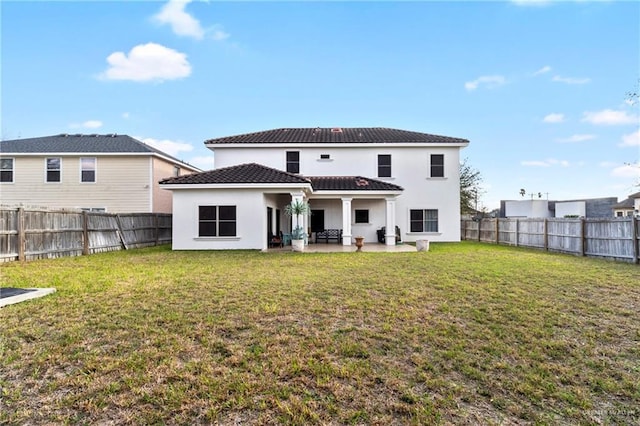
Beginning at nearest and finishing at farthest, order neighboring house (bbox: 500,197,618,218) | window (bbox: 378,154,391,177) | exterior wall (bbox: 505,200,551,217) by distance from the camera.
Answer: window (bbox: 378,154,391,177) → neighboring house (bbox: 500,197,618,218) → exterior wall (bbox: 505,200,551,217)

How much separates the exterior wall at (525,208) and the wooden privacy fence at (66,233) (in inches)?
1310

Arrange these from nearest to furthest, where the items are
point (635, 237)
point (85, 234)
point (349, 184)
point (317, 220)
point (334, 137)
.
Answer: point (635, 237) → point (85, 234) → point (349, 184) → point (317, 220) → point (334, 137)

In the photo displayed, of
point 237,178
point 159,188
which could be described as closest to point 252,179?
point 237,178

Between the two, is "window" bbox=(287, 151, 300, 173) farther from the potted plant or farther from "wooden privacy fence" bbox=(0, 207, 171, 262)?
"wooden privacy fence" bbox=(0, 207, 171, 262)

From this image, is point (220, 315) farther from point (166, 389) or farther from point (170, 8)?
point (170, 8)

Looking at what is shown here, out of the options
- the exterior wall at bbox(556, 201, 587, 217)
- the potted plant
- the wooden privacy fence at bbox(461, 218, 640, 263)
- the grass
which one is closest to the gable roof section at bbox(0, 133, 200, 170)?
the potted plant

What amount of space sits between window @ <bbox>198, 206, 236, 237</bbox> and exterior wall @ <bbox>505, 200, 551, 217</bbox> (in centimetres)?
3016

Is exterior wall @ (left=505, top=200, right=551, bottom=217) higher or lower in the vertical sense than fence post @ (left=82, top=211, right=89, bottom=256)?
higher

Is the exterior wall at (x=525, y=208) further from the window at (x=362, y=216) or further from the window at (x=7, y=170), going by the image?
the window at (x=7, y=170)

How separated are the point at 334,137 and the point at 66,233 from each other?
1471 cm

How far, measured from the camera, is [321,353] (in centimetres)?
377

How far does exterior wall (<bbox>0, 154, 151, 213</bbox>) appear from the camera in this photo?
19844 mm

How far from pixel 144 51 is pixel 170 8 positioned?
5.97m

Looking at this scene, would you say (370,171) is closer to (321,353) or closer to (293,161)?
(293,161)
